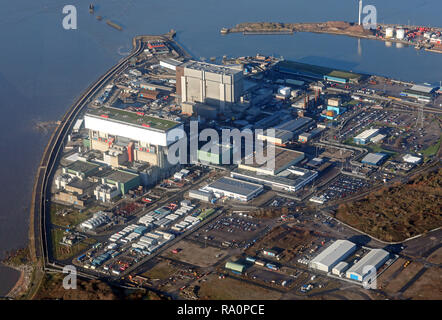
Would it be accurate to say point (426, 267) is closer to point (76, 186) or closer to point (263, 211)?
point (263, 211)

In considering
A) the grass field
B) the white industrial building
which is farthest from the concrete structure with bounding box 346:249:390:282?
the grass field

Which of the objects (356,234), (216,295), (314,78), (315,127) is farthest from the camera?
(314,78)

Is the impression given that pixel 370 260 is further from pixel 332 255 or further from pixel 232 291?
pixel 232 291

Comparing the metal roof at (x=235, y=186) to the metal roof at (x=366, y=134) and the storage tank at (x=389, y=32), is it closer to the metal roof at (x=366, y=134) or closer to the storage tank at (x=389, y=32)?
the metal roof at (x=366, y=134)

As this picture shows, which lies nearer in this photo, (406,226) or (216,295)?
(216,295)

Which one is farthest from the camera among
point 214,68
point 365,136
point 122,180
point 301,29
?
point 301,29

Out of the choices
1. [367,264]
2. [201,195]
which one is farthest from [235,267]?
[201,195]

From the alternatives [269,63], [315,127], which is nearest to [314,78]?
[269,63]

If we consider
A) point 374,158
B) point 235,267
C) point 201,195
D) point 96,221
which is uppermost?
point 374,158
